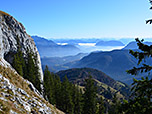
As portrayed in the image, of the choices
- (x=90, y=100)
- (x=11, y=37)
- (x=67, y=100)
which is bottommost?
(x=67, y=100)

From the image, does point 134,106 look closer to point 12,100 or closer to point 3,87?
point 12,100

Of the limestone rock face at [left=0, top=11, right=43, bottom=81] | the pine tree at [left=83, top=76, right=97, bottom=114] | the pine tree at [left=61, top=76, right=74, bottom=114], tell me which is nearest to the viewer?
the limestone rock face at [left=0, top=11, right=43, bottom=81]

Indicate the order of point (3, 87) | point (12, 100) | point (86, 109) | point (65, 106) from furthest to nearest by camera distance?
point (65, 106) → point (86, 109) → point (3, 87) → point (12, 100)

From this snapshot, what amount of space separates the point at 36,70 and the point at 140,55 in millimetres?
57815

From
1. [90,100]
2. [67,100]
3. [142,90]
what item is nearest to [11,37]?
[67,100]

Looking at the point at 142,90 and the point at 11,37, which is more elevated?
the point at 11,37

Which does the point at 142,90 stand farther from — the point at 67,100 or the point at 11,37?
the point at 11,37

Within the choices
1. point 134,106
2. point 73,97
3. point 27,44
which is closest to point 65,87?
point 73,97

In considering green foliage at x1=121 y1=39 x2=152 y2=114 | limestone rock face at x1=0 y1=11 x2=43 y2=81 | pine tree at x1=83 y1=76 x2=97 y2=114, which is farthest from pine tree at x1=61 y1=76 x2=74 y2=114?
green foliage at x1=121 y1=39 x2=152 y2=114

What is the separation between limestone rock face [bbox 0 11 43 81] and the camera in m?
54.9

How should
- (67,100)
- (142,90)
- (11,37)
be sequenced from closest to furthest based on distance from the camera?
(142,90) → (11,37) → (67,100)

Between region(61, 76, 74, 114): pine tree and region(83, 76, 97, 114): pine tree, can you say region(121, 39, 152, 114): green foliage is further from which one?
region(61, 76, 74, 114): pine tree

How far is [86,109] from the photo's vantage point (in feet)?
187

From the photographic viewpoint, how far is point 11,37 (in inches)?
2315
